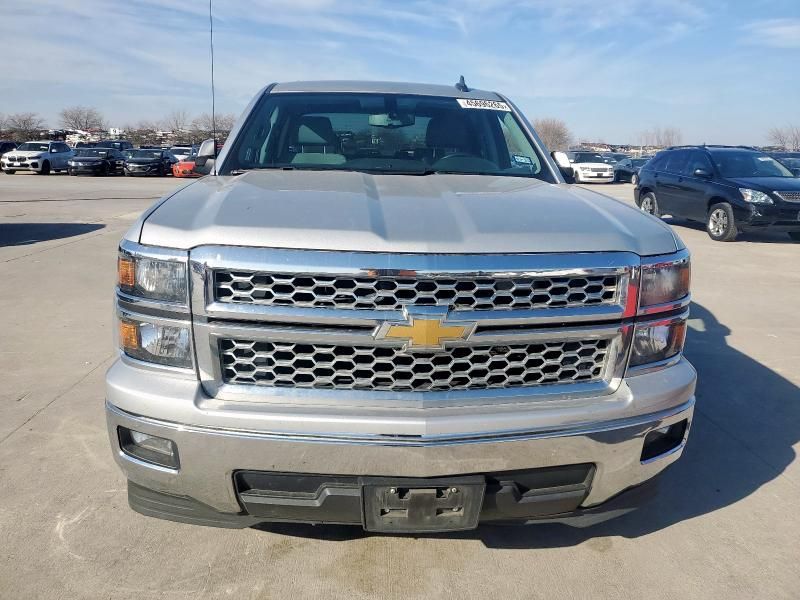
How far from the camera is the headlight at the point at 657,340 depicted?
2.25 metres

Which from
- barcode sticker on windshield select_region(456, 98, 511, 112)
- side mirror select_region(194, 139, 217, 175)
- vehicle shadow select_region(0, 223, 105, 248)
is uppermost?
barcode sticker on windshield select_region(456, 98, 511, 112)

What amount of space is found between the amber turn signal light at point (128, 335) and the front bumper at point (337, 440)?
7 cm

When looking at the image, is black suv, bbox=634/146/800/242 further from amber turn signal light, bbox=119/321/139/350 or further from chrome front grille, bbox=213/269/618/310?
amber turn signal light, bbox=119/321/139/350

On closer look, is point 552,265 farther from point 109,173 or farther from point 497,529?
point 109,173

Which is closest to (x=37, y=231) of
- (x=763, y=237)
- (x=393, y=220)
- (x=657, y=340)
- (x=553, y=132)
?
(x=393, y=220)

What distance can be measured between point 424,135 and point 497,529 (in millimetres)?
2143

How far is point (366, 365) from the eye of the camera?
6.81 feet

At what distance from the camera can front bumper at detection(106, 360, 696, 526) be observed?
200cm

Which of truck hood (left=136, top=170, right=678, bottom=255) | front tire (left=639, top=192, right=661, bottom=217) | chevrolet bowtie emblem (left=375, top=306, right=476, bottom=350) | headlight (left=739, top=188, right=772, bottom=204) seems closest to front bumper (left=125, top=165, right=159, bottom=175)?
front tire (left=639, top=192, right=661, bottom=217)

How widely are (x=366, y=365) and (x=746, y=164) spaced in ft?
42.0

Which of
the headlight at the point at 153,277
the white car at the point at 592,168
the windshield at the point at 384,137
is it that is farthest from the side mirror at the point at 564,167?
the white car at the point at 592,168

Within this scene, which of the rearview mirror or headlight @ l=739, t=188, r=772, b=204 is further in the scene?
headlight @ l=739, t=188, r=772, b=204

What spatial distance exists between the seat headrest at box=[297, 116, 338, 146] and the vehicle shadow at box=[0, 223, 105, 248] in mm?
8254

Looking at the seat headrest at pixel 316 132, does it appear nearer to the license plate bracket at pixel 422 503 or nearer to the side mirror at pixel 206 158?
the side mirror at pixel 206 158
